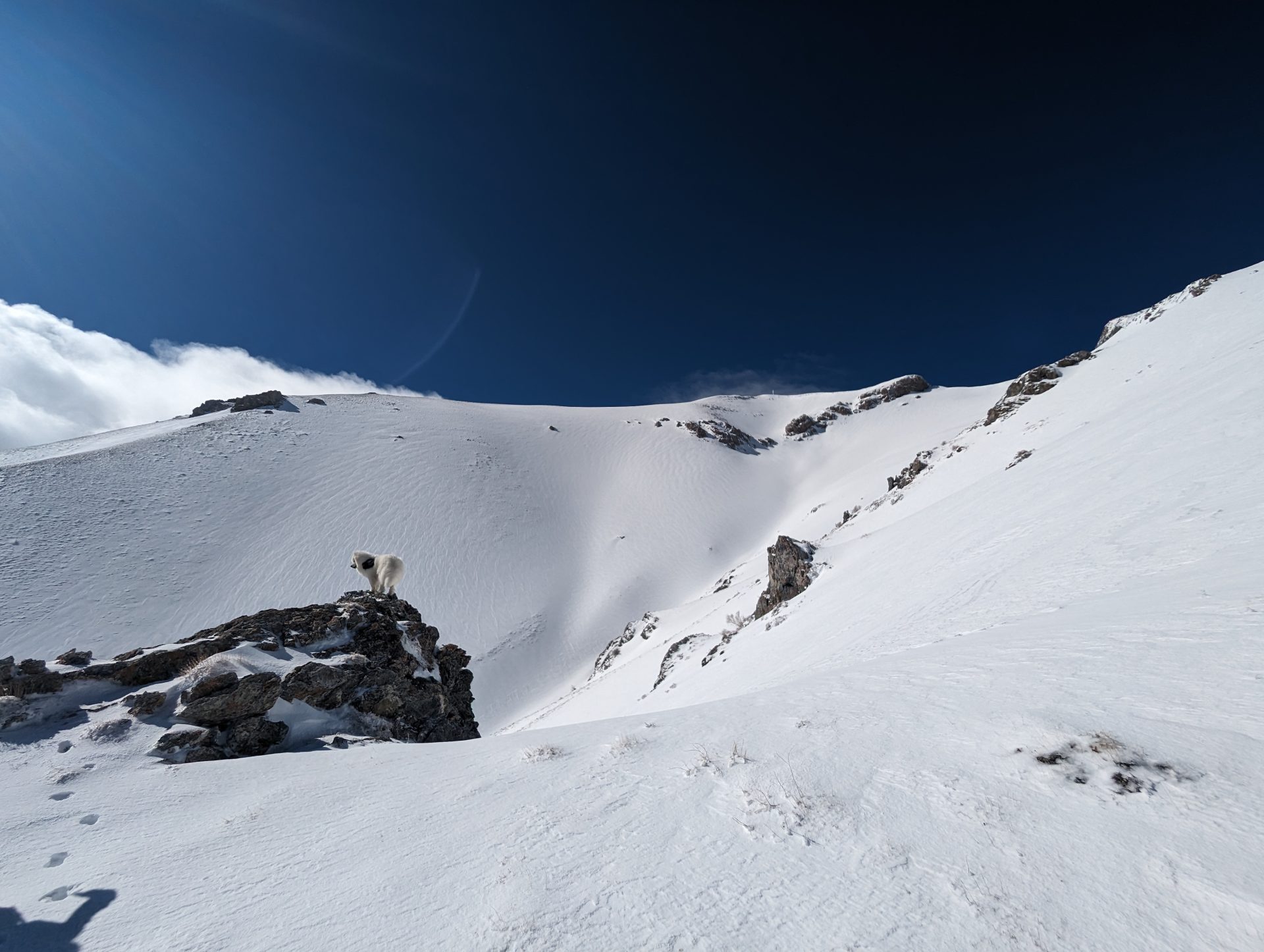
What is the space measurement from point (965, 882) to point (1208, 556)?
5.48m

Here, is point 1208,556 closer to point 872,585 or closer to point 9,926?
point 872,585

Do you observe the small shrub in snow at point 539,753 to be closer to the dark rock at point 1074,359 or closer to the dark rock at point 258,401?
the dark rock at point 1074,359

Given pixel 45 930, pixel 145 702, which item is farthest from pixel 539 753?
pixel 145 702

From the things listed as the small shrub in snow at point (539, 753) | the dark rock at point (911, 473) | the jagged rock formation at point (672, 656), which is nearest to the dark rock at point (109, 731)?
the small shrub in snow at point (539, 753)

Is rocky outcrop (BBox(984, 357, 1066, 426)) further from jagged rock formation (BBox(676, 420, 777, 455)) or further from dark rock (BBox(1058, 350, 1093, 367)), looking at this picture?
jagged rock formation (BBox(676, 420, 777, 455))

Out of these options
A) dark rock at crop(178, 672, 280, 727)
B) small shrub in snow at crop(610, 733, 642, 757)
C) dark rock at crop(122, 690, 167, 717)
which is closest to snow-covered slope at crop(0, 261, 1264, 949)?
small shrub in snow at crop(610, 733, 642, 757)

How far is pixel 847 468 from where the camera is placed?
4769 centimetres

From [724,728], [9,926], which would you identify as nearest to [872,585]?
[724,728]

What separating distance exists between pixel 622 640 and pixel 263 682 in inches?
715

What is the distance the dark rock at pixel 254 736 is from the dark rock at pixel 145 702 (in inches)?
29.9

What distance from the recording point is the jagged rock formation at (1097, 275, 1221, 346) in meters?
30.1

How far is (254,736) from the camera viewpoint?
5406mm

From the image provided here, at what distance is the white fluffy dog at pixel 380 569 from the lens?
10977 mm

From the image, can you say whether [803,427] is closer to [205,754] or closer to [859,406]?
[859,406]
